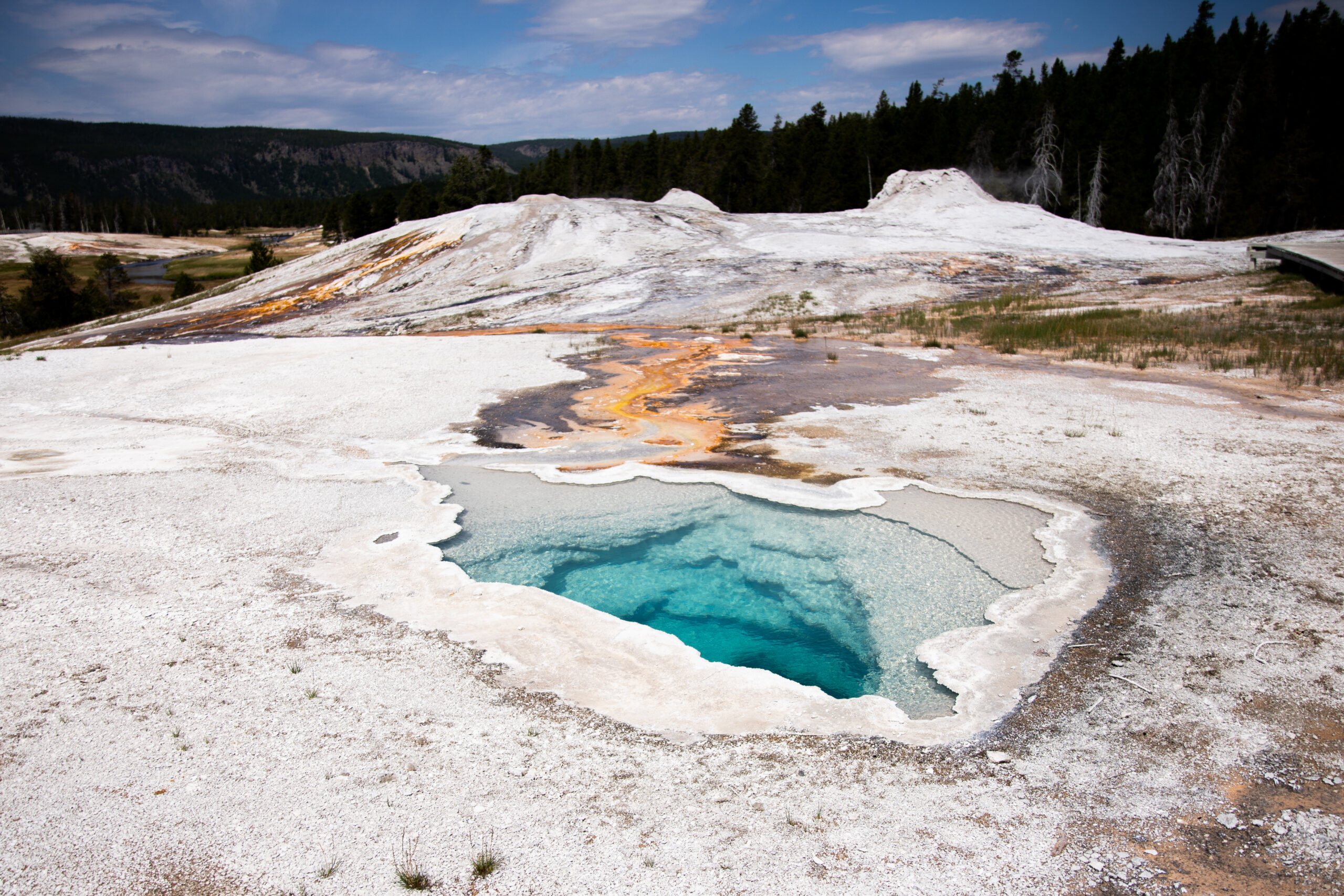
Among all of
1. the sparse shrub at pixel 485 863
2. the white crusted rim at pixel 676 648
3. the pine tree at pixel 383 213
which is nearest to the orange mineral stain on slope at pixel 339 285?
the white crusted rim at pixel 676 648

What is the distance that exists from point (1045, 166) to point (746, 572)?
44.5 meters

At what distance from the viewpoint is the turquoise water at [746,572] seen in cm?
472

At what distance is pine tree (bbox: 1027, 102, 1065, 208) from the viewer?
41.0m

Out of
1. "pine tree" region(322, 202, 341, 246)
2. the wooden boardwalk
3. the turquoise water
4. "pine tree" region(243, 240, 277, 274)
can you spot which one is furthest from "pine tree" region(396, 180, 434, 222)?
the turquoise water

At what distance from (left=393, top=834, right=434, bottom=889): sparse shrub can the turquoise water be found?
2.31m

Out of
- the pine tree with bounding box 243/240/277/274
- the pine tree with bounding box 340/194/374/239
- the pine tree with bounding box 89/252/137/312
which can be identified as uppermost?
the pine tree with bounding box 340/194/374/239

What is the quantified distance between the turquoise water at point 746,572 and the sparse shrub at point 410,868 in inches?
90.8

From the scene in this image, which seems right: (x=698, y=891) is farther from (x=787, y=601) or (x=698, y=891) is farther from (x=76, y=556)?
(x=76, y=556)

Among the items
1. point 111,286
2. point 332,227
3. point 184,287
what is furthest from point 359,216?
point 111,286

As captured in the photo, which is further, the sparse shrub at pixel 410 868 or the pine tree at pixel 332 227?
the pine tree at pixel 332 227

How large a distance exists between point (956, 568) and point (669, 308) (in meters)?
16.6

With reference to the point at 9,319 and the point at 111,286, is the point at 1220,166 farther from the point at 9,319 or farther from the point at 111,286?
the point at 111,286

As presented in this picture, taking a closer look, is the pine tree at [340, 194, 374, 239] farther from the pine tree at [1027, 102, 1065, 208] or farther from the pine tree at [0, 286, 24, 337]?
the pine tree at [1027, 102, 1065, 208]

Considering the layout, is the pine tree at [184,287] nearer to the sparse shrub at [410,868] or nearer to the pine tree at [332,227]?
the pine tree at [332,227]
